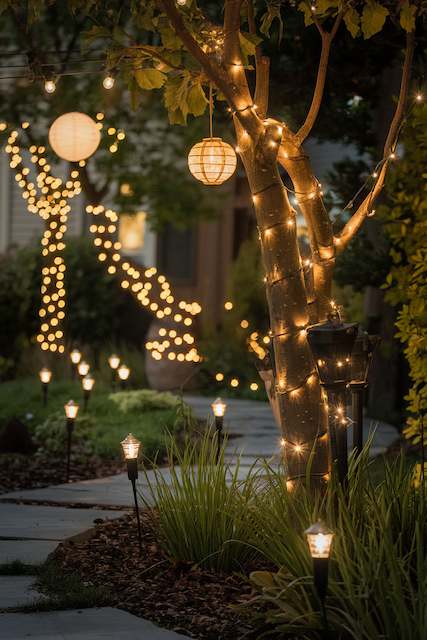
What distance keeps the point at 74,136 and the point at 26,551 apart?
16.4 ft

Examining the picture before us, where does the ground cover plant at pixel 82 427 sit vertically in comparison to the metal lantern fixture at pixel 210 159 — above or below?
below

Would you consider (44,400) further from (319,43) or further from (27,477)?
(319,43)

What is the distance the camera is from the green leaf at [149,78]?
7465 mm

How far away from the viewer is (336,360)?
6180mm

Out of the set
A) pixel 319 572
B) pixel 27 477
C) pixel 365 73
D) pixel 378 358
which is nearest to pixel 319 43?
pixel 365 73

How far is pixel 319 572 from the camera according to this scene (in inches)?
198

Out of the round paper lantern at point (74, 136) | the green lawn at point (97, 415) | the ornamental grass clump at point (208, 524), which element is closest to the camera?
the ornamental grass clump at point (208, 524)

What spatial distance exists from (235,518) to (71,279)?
40.4ft

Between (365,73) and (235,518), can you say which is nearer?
(235,518)

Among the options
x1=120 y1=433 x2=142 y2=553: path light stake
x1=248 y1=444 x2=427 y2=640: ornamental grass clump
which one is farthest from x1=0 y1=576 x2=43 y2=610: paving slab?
x1=248 y1=444 x2=427 y2=640: ornamental grass clump

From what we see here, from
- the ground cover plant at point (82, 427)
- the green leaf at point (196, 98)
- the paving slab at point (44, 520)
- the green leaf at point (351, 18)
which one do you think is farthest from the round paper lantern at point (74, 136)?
the green leaf at point (351, 18)

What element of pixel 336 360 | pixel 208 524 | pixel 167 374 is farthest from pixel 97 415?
pixel 336 360

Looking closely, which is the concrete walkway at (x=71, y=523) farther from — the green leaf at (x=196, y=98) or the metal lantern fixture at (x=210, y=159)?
the green leaf at (x=196, y=98)

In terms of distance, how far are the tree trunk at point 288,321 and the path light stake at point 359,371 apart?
46 cm
